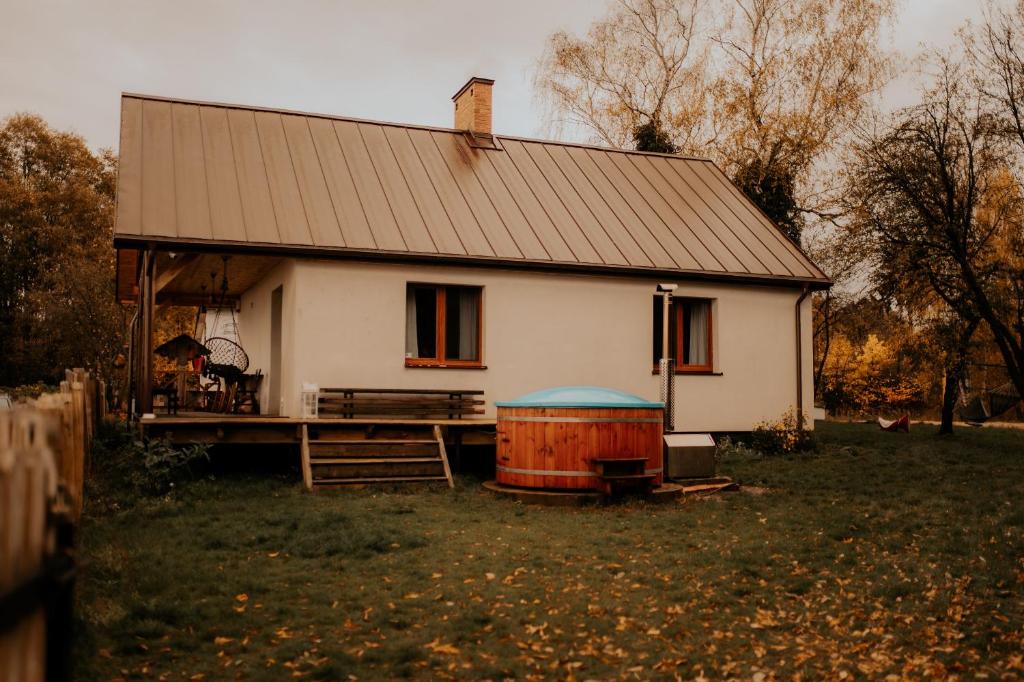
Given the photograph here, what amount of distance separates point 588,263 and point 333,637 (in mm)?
9305

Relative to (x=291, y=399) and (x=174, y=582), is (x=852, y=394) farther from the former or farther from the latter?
(x=174, y=582)

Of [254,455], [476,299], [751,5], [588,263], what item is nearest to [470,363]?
[476,299]

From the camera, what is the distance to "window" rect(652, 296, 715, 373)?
612 inches

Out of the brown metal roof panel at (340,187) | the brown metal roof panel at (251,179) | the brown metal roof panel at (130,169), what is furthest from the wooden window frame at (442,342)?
the brown metal roof panel at (130,169)

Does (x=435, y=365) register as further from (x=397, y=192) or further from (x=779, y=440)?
(x=779, y=440)

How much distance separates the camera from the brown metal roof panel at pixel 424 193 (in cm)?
1409

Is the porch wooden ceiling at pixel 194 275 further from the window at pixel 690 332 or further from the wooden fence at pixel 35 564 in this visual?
the wooden fence at pixel 35 564

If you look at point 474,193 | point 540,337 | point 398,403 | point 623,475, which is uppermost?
point 474,193

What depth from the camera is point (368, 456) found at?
12266mm

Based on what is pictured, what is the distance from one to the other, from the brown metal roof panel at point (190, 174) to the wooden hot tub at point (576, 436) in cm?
507

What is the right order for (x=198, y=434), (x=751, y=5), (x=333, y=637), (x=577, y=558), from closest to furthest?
(x=333, y=637) < (x=577, y=558) < (x=198, y=434) < (x=751, y=5)

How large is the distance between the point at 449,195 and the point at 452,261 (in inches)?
78.5

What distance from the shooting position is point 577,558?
8047 millimetres

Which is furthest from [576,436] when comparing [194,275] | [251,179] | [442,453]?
[194,275]
